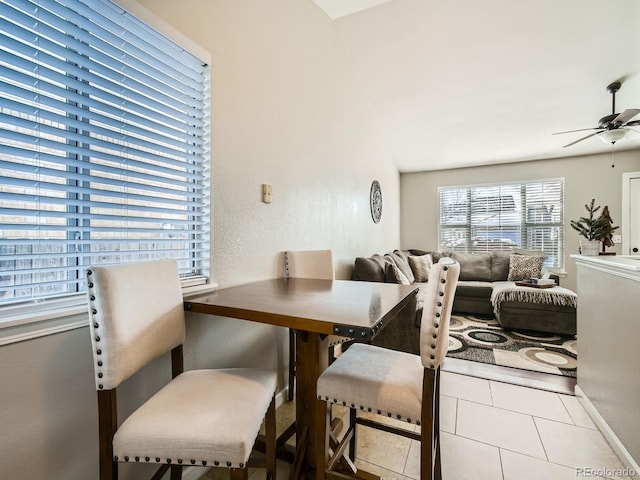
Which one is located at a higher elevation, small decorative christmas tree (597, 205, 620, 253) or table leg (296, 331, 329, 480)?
small decorative christmas tree (597, 205, 620, 253)

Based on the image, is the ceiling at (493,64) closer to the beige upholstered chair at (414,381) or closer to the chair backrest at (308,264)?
the chair backrest at (308,264)

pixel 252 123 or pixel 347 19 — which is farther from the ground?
pixel 347 19

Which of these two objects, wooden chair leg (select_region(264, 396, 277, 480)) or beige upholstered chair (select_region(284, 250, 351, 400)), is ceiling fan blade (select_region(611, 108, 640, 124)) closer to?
beige upholstered chair (select_region(284, 250, 351, 400))

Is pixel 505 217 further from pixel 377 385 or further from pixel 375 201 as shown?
pixel 377 385

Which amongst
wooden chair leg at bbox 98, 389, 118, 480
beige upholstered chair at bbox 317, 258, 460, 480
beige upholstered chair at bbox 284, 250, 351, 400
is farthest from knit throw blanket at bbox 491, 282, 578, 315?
wooden chair leg at bbox 98, 389, 118, 480

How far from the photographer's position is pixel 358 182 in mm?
3523

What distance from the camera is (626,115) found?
271cm

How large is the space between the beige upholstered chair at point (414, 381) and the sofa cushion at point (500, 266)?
4241 millimetres

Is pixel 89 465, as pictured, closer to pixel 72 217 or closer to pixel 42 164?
pixel 72 217

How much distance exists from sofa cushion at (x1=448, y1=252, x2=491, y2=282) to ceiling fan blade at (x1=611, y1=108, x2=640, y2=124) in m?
2.52

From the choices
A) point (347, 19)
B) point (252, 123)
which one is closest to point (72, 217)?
point (252, 123)

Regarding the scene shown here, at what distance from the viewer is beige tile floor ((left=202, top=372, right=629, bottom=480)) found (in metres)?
1.43

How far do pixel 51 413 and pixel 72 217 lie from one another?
0.64 meters

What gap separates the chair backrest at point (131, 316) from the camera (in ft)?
2.89
